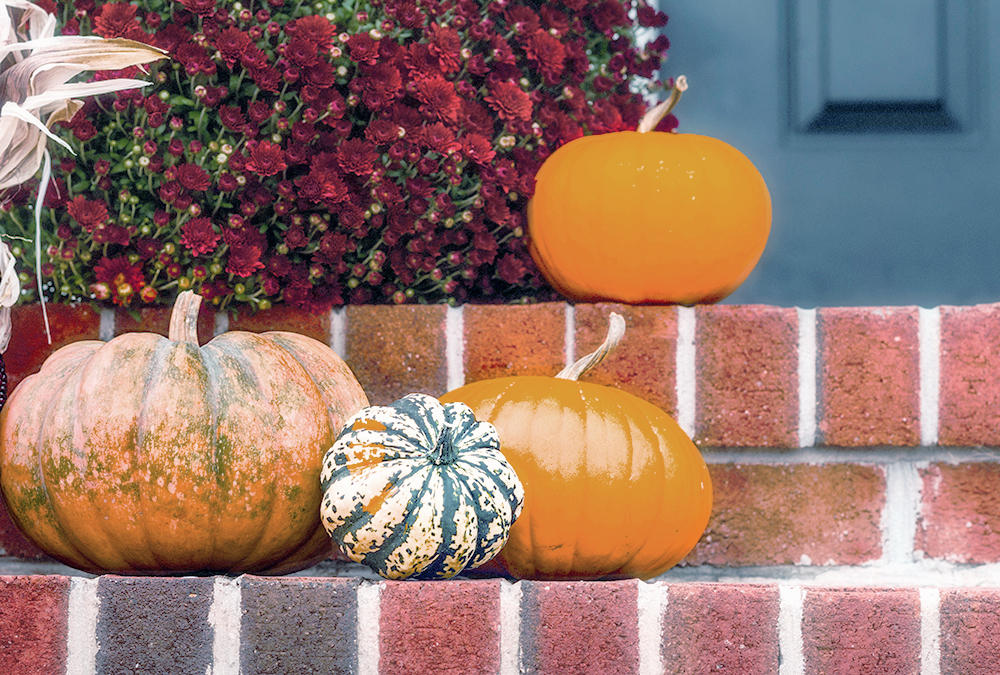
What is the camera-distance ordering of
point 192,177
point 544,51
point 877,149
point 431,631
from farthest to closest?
point 877,149, point 544,51, point 192,177, point 431,631

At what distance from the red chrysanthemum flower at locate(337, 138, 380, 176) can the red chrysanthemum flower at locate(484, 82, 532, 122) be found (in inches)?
8.8

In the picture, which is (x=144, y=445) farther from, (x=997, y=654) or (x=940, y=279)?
(x=940, y=279)

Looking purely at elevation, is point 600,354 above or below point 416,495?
above

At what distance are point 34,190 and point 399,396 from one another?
57 cm

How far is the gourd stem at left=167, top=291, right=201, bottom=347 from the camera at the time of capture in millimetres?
1309

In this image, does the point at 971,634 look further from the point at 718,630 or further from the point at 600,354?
the point at 600,354

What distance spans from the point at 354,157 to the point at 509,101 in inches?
10.1

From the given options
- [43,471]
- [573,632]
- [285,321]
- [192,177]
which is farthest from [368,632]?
[192,177]

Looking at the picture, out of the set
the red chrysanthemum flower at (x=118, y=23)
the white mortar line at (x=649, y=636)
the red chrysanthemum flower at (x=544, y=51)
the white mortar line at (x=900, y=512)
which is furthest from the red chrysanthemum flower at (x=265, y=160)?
the white mortar line at (x=900, y=512)

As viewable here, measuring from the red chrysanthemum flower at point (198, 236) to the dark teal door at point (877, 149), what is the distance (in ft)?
3.41

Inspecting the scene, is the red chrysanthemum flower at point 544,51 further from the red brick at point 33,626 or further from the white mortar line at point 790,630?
the red brick at point 33,626

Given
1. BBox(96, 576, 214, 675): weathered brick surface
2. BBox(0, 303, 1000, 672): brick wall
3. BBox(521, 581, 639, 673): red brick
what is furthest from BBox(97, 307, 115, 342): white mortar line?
BBox(521, 581, 639, 673): red brick

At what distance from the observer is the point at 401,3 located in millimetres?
1507

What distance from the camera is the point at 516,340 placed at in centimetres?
150
